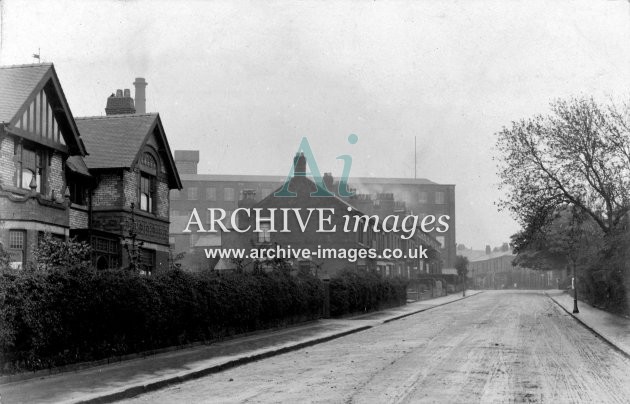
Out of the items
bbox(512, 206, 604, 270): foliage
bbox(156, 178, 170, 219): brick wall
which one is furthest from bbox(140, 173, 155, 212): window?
bbox(512, 206, 604, 270): foliage

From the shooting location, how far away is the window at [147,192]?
101 ft

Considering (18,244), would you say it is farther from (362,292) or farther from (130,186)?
(362,292)

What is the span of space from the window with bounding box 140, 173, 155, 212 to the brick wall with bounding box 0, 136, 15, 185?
900cm

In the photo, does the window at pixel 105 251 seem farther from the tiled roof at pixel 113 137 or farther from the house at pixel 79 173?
the tiled roof at pixel 113 137

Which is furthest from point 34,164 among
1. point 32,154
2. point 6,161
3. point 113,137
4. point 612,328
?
point 612,328

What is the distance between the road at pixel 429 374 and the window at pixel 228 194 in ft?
284

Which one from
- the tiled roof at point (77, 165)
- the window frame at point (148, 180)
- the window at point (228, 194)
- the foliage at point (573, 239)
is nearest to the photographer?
the tiled roof at point (77, 165)

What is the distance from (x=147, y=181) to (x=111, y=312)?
16.5 meters

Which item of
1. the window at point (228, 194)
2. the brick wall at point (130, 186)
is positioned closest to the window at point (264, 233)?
the brick wall at point (130, 186)


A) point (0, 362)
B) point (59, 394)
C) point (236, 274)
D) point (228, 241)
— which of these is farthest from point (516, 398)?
point (228, 241)

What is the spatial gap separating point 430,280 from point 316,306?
44947 millimetres

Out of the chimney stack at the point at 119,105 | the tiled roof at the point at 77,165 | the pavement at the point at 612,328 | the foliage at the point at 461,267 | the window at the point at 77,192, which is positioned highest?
the chimney stack at the point at 119,105

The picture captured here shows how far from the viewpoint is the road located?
37.4ft

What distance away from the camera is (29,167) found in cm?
2302
